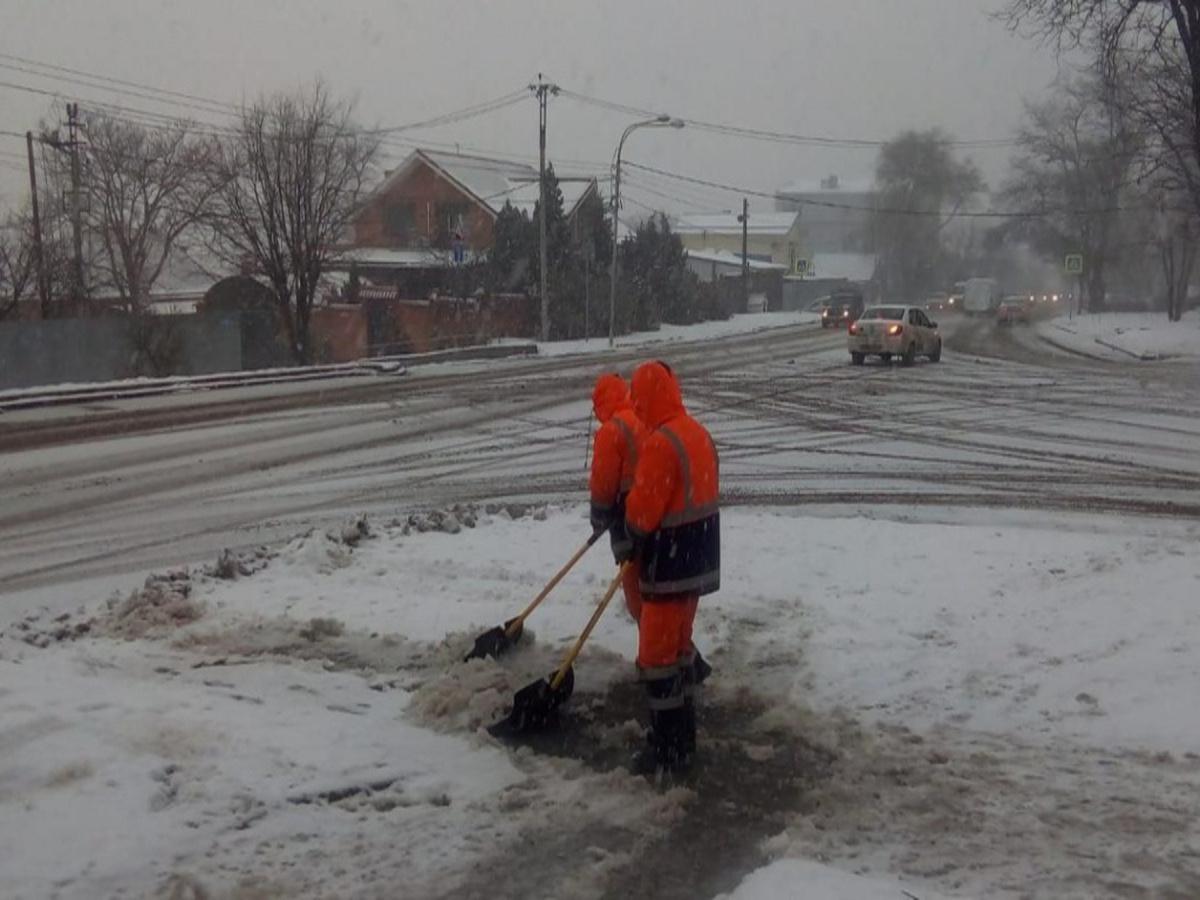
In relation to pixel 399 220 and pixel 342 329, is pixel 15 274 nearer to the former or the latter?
pixel 342 329

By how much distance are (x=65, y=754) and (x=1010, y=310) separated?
59383 millimetres

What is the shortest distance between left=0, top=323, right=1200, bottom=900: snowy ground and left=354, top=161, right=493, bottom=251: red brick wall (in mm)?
44255

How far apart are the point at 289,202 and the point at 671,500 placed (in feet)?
95.3

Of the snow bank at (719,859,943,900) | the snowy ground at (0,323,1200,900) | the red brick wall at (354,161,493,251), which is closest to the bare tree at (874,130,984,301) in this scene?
the red brick wall at (354,161,493,251)

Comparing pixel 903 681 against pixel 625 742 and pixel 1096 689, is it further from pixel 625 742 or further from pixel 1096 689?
pixel 625 742

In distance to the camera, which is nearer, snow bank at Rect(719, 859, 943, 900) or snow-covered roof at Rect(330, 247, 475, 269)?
snow bank at Rect(719, 859, 943, 900)

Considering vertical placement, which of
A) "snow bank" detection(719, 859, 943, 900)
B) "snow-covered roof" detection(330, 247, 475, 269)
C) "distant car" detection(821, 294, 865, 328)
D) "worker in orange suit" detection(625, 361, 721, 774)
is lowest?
"snow bank" detection(719, 859, 943, 900)

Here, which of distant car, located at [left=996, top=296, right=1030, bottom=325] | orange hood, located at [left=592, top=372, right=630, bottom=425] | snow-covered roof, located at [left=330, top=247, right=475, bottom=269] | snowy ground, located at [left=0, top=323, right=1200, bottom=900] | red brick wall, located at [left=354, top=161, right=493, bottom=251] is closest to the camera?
snowy ground, located at [left=0, top=323, right=1200, bottom=900]

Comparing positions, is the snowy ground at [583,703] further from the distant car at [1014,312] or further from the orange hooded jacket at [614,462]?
the distant car at [1014,312]

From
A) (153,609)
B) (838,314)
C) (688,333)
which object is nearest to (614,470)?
(153,609)

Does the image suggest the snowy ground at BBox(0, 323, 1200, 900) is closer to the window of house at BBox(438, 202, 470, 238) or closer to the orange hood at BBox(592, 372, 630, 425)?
the orange hood at BBox(592, 372, 630, 425)

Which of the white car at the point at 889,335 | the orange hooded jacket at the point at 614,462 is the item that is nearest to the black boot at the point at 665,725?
the orange hooded jacket at the point at 614,462

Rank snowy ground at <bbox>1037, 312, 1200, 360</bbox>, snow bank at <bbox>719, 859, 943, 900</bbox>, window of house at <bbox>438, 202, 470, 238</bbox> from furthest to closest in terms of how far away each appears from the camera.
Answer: window of house at <bbox>438, 202, 470, 238</bbox> < snowy ground at <bbox>1037, 312, 1200, 360</bbox> < snow bank at <bbox>719, 859, 943, 900</bbox>

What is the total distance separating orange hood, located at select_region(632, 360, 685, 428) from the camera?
5281 mm
